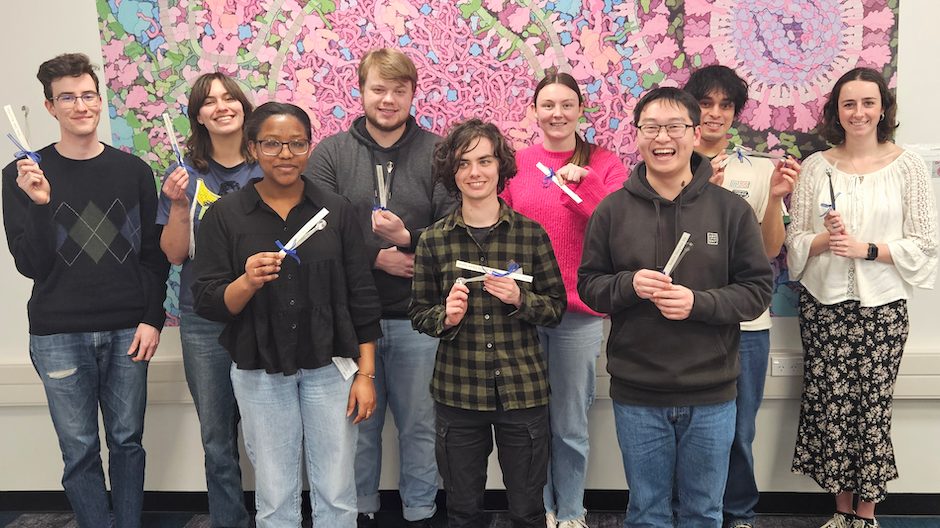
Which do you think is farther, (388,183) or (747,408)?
(747,408)

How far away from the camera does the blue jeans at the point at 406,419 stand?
2.43 meters

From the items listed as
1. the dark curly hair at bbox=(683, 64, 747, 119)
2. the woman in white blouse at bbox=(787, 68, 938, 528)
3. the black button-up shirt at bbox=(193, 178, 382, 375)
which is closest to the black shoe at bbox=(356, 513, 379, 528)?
the black button-up shirt at bbox=(193, 178, 382, 375)

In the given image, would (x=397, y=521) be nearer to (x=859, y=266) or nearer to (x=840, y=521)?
(x=840, y=521)

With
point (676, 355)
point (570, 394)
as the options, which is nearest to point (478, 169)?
point (676, 355)

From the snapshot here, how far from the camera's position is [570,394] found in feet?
7.84

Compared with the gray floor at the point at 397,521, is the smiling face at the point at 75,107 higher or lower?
higher

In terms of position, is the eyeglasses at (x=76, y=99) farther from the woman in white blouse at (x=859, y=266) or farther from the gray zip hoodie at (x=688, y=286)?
the woman in white blouse at (x=859, y=266)

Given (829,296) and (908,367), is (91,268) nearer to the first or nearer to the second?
(829,296)

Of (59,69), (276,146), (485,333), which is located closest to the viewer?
(276,146)

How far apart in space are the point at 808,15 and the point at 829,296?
1157mm

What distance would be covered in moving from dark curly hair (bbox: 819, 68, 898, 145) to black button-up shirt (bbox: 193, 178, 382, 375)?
1954 millimetres

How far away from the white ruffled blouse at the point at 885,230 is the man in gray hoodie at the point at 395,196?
1.48m

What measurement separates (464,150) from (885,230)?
165cm

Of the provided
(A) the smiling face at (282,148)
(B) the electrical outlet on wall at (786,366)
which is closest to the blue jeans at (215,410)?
(A) the smiling face at (282,148)
